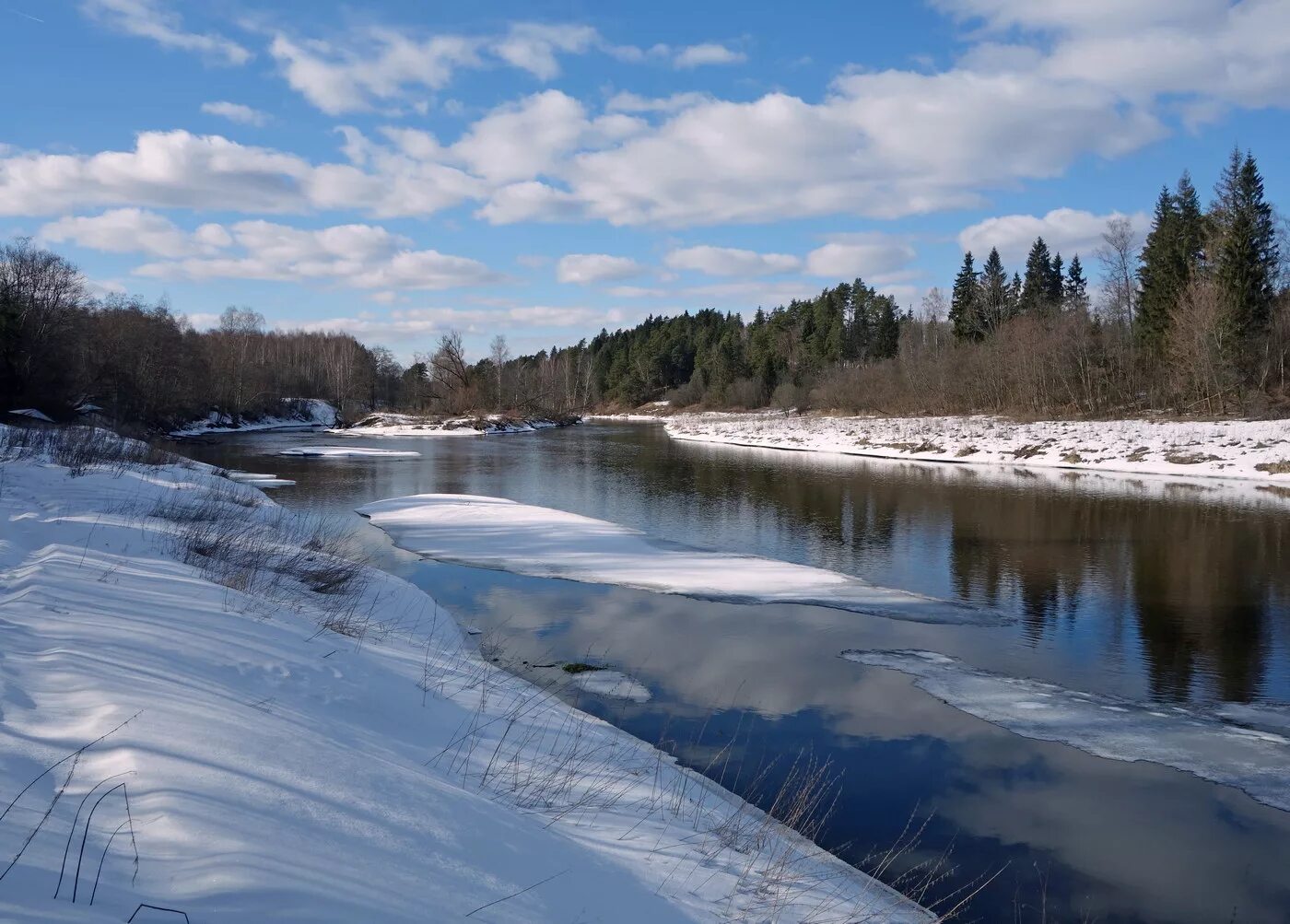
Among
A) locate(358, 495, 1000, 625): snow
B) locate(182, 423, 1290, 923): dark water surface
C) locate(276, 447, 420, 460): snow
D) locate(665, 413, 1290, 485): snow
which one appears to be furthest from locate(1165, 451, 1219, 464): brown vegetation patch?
locate(276, 447, 420, 460): snow

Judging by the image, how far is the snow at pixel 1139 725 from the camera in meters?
6.52

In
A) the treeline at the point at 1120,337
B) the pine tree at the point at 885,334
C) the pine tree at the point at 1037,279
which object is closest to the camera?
the treeline at the point at 1120,337

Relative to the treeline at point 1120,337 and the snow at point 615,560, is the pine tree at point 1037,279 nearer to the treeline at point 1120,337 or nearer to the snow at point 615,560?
the treeline at point 1120,337

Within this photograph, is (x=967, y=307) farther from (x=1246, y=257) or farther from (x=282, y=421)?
(x=282, y=421)

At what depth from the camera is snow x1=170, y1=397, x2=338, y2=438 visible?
183 feet

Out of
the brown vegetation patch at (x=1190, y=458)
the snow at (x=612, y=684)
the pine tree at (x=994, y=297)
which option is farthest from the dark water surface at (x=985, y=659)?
the pine tree at (x=994, y=297)

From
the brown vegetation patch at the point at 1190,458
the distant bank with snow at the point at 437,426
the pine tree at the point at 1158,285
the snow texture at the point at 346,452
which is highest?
the pine tree at the point at 1158,285

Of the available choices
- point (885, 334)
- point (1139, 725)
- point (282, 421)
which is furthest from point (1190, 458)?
point (282, 421)

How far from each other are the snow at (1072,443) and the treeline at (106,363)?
112ft

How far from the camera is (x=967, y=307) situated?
59.7 metres

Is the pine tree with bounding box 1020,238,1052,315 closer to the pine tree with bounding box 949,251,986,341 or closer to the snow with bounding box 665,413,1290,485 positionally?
the pine tree with bounding box 949,251,986,341

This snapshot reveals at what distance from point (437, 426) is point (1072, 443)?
45.4m

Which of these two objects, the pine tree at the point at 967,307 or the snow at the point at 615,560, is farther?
the pine tree at the point at 967,307

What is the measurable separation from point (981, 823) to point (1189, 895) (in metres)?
1.25
